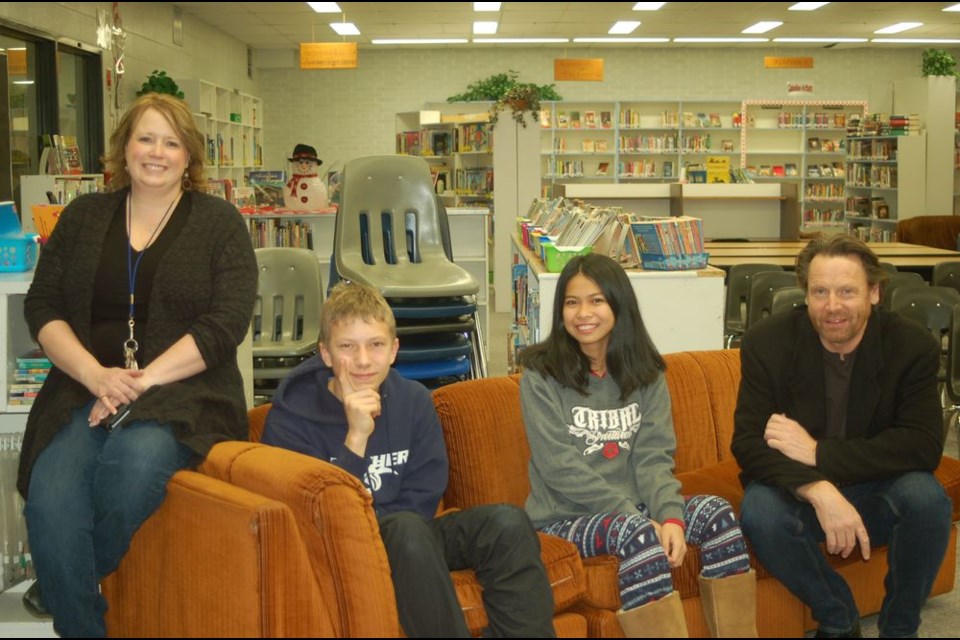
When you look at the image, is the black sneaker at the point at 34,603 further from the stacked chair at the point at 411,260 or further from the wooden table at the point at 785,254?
the wooden table at the point at 785,254

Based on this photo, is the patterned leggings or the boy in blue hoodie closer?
the boy in blue hoodie

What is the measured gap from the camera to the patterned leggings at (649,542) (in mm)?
2412

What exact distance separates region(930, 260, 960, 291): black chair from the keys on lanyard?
17.0ft

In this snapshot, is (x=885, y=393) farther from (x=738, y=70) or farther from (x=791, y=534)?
(x=738, y=70)

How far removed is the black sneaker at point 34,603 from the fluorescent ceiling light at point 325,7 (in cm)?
987

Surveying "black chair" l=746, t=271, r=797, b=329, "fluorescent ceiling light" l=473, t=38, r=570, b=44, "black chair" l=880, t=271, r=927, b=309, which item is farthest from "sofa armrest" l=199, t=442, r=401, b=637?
"fluorescent ceiling light" l=473, t=38, r=570, b=44

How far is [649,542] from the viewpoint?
8.00 ft

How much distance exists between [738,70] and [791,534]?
1464 centimetres

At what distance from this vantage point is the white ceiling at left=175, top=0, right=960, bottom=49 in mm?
12086

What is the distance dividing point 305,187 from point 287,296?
2483 millimetres

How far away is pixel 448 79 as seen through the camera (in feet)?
53.6

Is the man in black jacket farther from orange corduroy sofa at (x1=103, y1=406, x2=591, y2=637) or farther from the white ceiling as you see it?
the white ceiling

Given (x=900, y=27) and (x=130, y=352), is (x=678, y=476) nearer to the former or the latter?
(x=130, y=352)

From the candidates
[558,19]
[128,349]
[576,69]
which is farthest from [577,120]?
[128,349]
